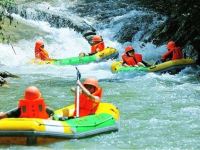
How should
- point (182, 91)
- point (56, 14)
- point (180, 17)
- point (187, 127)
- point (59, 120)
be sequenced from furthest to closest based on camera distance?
point (56, 14) → point (180, 17) → point (182, 91) → point (187, 127) → point (59, 120)

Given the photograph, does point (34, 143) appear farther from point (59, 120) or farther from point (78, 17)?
point (78, 17)

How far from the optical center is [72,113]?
34.1 feet

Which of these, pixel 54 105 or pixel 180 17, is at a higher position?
pixel 180 17

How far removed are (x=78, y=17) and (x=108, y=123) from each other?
1871 centimetres

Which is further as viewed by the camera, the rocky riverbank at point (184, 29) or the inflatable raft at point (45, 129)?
the rocky riverbank at point (184, 29)

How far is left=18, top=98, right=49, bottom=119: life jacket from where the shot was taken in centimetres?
916

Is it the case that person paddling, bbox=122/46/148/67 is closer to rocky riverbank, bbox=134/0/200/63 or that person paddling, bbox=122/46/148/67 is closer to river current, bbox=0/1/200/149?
river current, bbox=0/1/200/149

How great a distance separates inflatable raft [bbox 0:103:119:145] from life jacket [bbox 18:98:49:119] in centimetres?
26

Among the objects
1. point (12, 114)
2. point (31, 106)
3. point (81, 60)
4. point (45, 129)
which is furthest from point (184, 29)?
point (45, 129)

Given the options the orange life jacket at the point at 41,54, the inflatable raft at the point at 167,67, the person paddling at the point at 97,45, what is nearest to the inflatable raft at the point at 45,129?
the inflatable raft at the point at 167,67

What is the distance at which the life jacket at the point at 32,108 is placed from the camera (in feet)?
30.0

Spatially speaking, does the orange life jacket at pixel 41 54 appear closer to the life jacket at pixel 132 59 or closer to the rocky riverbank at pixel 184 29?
the life jacket at pixel 132 59

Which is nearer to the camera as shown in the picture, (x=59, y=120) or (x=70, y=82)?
(x=59, y=120)

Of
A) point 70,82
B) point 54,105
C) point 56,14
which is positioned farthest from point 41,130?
point 56,14
